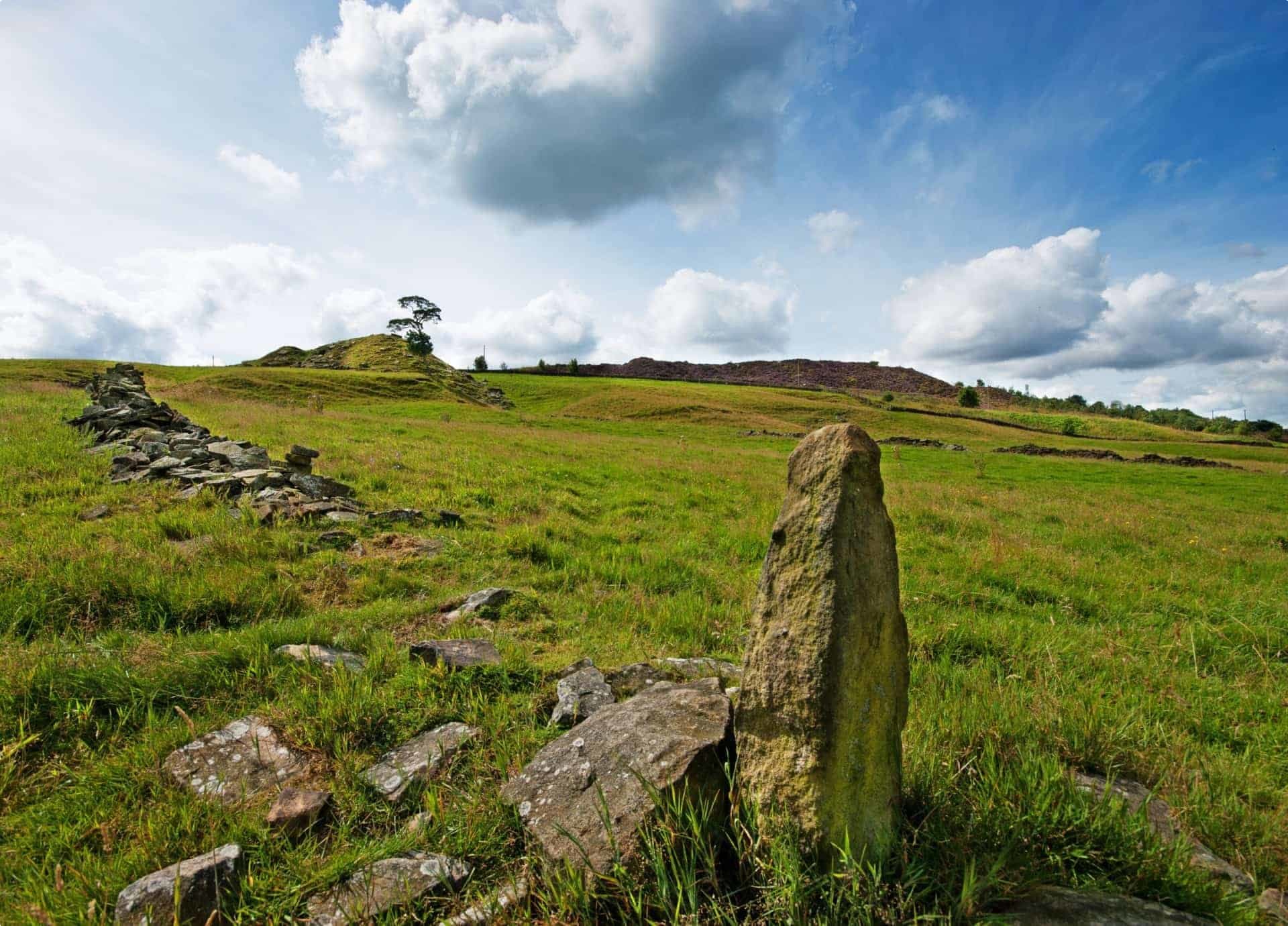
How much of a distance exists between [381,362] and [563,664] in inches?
3501

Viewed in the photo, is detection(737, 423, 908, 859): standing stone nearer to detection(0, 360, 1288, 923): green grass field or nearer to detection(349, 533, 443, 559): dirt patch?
detection(0, 360, 1288, 923): green grass field

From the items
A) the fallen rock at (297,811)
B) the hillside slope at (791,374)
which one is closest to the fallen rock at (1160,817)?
the fallen rock at (297,811)

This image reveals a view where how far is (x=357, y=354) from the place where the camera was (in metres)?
88.3

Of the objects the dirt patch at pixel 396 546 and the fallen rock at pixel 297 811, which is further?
the dirt patch at pixel 396 546

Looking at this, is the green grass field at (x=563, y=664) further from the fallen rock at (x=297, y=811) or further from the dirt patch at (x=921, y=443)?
the dirt patch at (x=921, y=443)

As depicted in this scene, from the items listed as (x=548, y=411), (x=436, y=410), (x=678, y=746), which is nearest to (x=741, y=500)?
(x=678, y=746)

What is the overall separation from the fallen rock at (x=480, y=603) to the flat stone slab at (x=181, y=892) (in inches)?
139

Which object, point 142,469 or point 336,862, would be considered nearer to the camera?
point 336,862

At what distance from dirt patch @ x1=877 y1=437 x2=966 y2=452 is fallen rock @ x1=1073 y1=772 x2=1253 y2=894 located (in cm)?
4552

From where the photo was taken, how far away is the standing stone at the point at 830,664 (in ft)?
8.70

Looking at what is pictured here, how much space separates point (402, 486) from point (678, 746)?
10.6 meters

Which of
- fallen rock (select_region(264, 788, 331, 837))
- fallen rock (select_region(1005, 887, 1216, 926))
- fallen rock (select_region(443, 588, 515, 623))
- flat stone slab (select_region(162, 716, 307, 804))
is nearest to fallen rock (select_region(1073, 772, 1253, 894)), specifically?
fallen rock (select_region(1005, 887, 1216, 926))

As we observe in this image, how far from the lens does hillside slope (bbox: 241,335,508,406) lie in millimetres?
73688

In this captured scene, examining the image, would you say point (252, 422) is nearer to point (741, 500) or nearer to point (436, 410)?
point (741, 500)
